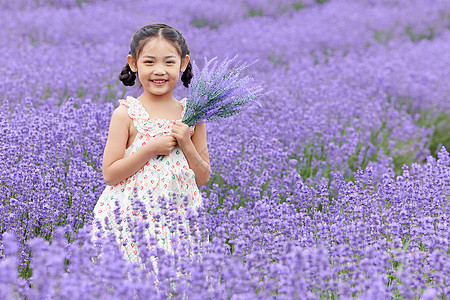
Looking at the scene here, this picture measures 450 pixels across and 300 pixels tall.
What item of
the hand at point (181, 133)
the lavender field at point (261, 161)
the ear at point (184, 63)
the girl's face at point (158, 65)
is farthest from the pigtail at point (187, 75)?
the lavender field at point (261, 161)

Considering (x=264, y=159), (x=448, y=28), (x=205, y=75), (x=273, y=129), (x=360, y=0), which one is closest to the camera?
(x=205, y=75)

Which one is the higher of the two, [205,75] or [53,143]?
[205,75]

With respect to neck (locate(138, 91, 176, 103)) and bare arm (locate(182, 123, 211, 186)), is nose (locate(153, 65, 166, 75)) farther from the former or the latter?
bare arm (locate(182, 123, 211, 186))

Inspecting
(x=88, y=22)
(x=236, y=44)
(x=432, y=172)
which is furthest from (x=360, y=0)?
(x=432, y=172)

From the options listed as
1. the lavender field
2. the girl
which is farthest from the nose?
the lavender field

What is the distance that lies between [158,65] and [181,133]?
344mm

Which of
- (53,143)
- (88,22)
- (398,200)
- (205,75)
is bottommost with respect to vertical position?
(398,200)

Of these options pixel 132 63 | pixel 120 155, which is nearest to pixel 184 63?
pixel 132 63

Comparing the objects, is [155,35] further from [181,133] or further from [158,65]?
[181,133]

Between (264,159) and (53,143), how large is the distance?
140 cm

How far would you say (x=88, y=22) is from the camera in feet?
27.0

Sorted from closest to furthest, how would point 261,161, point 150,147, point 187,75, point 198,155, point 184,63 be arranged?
point 150,147 → point 198,155 → point 184,63 → point 187,75 → point 261,161

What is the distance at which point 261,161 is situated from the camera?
4.09 m

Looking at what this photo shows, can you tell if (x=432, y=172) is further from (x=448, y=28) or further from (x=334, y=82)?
(x=448, y=28)
